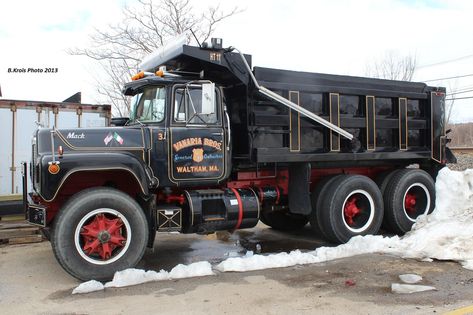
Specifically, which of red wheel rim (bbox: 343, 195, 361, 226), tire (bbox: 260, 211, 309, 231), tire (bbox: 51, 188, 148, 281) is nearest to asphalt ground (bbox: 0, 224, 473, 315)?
tire (bbox: 51, 188, 148, 281)

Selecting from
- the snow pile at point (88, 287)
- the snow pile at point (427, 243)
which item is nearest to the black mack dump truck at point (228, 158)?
the snow pile at point (88, 287)

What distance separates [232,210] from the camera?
22.8 feet

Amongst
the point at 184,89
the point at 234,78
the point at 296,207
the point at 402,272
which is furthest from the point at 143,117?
the point at 402,272

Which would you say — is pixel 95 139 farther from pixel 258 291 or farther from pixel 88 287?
pixel 258 291

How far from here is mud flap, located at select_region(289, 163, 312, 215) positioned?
25.5 feet

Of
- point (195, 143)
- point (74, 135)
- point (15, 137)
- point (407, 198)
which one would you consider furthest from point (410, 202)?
point (15, 137)

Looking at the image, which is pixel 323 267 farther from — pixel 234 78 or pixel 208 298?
pixel 234 78

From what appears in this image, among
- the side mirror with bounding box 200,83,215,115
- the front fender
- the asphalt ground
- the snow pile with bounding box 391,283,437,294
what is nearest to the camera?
Answer: the asphalt ground

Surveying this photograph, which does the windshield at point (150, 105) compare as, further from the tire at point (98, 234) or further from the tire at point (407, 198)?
the tire at point (407, 198)

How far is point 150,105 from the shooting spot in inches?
272

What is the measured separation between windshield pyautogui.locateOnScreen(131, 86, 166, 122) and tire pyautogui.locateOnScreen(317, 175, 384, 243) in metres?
3.08

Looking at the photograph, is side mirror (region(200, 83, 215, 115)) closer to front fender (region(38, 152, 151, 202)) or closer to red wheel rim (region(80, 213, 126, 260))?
front fender (region(38, 152, 151, 202))

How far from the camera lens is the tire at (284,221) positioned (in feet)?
31.0

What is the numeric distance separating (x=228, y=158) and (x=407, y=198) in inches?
150
